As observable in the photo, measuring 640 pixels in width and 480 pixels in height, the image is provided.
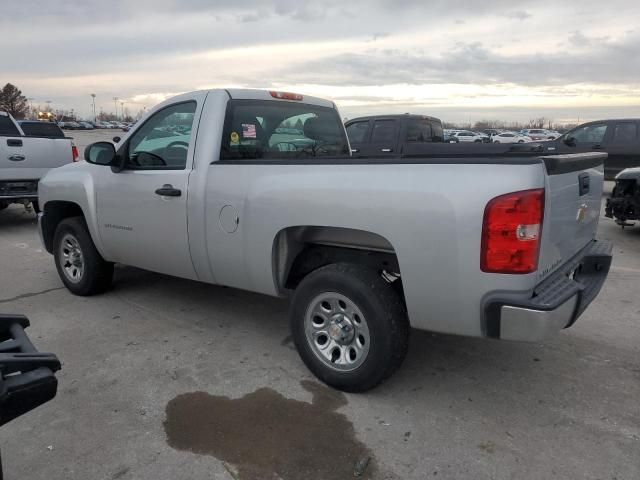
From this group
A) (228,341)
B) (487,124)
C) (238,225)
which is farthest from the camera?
(487,124)

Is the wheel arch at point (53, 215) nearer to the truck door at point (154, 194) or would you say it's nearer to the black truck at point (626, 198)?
the truck door at point (154, 194)

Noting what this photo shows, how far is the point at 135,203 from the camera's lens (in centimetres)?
438

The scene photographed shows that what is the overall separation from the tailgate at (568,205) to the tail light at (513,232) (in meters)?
0.10

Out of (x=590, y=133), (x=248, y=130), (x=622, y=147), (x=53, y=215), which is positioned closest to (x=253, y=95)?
(x=248, y=130)

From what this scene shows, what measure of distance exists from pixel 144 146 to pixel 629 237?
7.22 meters

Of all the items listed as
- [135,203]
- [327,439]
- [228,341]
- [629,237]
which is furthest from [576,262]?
[629,237]

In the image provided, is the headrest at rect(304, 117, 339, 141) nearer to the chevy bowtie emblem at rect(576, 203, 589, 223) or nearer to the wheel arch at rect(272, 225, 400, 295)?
the wheel arch at rect(272, 225, 400, 295)

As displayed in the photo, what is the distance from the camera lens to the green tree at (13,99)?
82562 mm

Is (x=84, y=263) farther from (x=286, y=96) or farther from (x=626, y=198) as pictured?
(x=626, y=198)

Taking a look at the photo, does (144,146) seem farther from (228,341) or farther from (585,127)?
(585,127)

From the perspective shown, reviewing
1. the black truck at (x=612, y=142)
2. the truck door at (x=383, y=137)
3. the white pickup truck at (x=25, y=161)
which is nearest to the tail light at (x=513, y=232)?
the white pickup truck at (x=25, y=161)

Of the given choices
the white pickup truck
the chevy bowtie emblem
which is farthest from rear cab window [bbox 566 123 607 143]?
the white pickup truck

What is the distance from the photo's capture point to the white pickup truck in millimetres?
Answer: 8758

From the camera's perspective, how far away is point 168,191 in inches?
159
